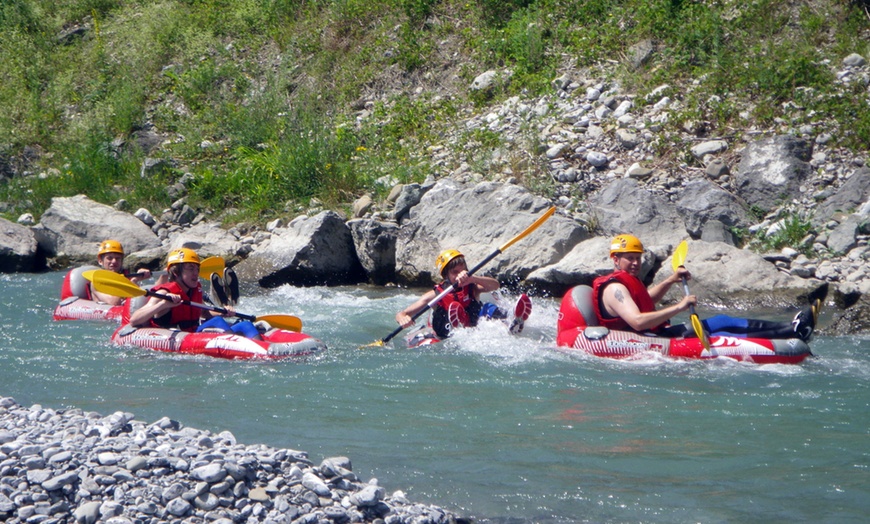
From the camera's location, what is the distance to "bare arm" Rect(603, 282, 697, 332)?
681cm

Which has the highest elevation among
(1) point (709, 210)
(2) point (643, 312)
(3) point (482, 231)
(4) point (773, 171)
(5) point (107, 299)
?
(4) point (773, 171)

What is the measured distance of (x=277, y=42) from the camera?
18281mm

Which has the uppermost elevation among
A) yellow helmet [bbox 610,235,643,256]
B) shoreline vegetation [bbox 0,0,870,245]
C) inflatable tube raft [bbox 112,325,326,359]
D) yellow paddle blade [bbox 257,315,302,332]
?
shoreline vegetation [bbox 0,0,870,245]

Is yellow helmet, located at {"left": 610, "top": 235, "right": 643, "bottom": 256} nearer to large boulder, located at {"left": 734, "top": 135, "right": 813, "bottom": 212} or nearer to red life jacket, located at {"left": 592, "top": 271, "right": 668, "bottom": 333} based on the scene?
red life jacket, located at {"left": 592, "top": 271, "right": 668, "bottom": 333}

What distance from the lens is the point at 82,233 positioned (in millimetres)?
13477

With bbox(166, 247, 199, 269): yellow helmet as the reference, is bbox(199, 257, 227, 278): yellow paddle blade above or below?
below

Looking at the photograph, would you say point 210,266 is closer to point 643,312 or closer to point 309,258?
point 309,258

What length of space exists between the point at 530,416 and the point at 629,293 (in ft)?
6.39

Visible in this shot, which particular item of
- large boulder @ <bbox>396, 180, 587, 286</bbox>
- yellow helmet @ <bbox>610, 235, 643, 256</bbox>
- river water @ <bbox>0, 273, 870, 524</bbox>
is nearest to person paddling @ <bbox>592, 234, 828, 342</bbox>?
yellow helmet @ <bbox>610, 235, 643, 256</bbox>

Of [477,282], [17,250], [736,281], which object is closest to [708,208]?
[736,281]

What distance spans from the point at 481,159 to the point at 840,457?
8746 mm

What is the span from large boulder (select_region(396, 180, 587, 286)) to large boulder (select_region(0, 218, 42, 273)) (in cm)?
540

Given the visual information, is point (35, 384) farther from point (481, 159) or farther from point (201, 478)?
point (481, 159)

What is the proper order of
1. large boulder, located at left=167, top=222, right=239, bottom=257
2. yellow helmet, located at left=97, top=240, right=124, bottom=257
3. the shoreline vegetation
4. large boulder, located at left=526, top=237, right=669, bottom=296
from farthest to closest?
the shoreline vegetation
large boulder, located at left=167, top=222, right=239, bottom=257
large boulder, located at left=526, top=237, right=669, bottom=296
yellow helmet, located at left=97, top=240, right=124, bottom=257
